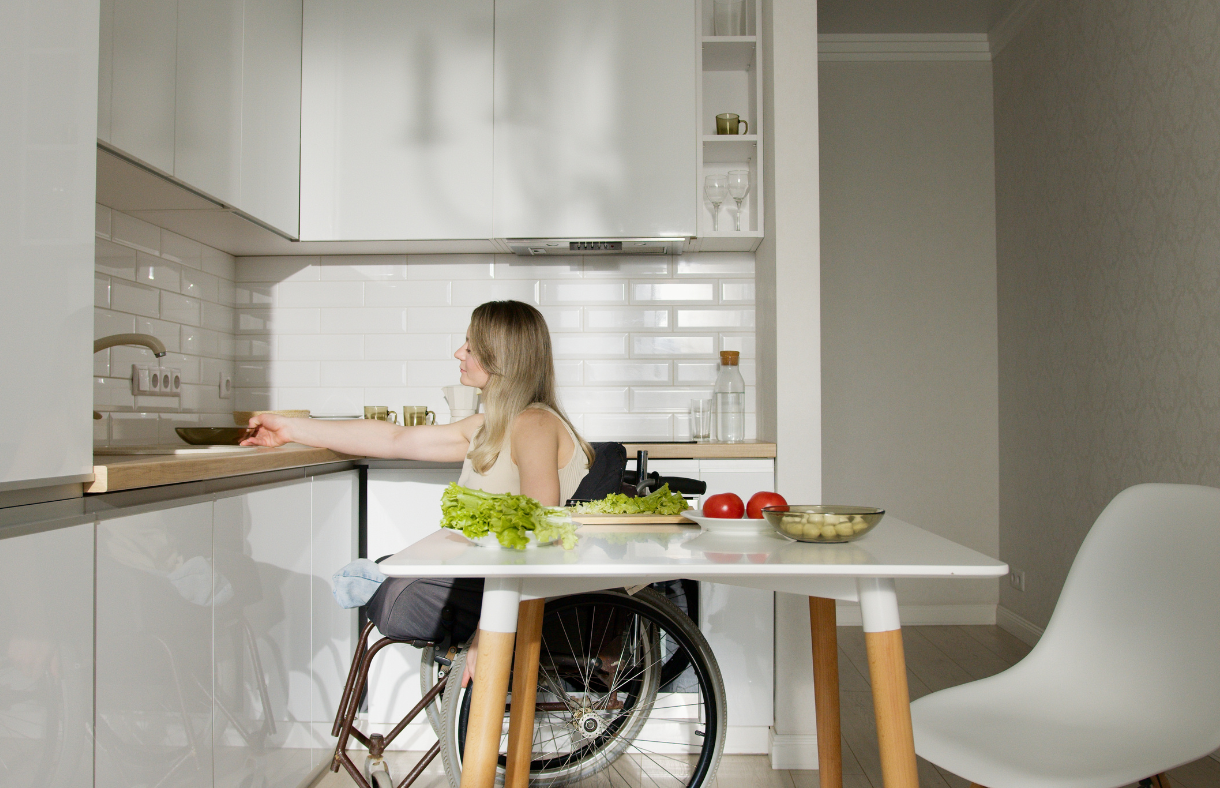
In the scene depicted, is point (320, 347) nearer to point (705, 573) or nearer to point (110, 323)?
point (110, 323)

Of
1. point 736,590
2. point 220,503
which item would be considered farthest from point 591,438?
point 220,503

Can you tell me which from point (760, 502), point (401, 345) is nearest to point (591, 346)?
point (401, 345)

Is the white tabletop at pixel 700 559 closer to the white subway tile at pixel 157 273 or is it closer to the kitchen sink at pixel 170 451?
the kitchen sink at pixel 170 451

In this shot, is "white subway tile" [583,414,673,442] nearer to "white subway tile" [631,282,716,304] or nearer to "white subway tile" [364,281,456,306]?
"white subway tile" [631,282,716,304]

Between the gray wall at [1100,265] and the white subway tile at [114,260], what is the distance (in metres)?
3.24

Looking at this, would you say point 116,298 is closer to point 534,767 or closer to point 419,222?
point 419,222

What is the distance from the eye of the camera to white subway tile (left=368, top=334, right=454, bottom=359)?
3285mm

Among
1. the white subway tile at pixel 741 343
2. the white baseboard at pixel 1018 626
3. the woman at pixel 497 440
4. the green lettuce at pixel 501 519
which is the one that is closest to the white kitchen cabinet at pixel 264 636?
the woman at pixel 497 440

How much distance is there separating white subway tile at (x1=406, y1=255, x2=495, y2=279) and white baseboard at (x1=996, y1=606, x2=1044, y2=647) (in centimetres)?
286

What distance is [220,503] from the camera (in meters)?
1.81

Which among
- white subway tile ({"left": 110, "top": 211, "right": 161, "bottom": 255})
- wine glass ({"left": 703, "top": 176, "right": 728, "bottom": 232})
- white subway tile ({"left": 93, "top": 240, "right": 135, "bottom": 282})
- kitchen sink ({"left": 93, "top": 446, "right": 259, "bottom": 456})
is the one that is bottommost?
kitchen sink ({"left": 93, "top": 446, "right": 259, "bottom": 456})

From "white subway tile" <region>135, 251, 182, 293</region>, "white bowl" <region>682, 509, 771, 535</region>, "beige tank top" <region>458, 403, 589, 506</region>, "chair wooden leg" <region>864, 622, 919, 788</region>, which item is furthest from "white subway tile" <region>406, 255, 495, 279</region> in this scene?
"chair wooden leg" <region>864, 622, 919, 788</region>

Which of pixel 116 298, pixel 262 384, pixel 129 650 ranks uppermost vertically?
pixel 116 298

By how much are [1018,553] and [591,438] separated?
229cm
